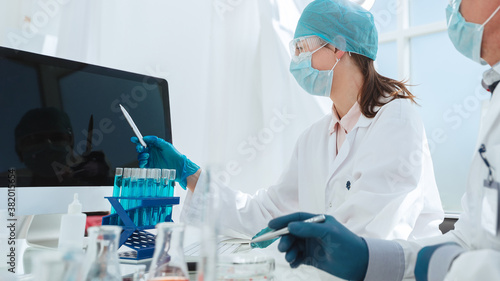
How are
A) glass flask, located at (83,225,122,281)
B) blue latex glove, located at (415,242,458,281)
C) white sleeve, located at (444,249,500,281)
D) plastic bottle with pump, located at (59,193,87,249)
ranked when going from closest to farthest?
glass flask, located at (83,225,122,281)
white sleeve, located at (444,249,500,281)
blue latex glove, located at (415,242,458,281)
plastic bottle with pump, located at (59,193,87,249)

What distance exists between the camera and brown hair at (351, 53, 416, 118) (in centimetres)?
154

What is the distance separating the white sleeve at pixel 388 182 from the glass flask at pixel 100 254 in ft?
2.63

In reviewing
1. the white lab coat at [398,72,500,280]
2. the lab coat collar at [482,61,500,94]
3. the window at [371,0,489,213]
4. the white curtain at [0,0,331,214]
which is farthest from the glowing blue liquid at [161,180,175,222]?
the window at [371,0,489,213]

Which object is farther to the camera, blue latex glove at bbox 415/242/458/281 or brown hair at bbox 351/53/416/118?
brown hair at bbox 351/53/416/118

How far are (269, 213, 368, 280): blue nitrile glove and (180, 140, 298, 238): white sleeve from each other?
Answer: 63cm

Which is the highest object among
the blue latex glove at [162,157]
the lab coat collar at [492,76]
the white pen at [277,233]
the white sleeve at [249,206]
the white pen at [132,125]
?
the lab coat collar at [492,76]

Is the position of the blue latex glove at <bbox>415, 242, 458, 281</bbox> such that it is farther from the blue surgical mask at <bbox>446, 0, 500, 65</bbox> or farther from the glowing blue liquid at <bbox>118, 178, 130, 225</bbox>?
the glowing blue liquid at <bbox>118, 178, 130, 225</bbox>

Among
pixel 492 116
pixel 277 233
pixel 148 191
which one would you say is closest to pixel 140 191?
pixel 148 191

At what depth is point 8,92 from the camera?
112 cm

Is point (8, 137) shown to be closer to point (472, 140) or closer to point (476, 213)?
point (476, 213)

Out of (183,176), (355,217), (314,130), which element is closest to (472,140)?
(314,130)

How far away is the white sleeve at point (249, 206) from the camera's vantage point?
1.56 metres

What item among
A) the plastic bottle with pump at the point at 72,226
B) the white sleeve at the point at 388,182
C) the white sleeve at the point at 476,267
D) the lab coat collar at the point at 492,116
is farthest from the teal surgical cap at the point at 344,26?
the plastic bottle with pump at the point at 72,226

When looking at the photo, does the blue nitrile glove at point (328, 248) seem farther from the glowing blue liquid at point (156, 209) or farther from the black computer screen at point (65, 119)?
the black computer screen at point (65, 119)
